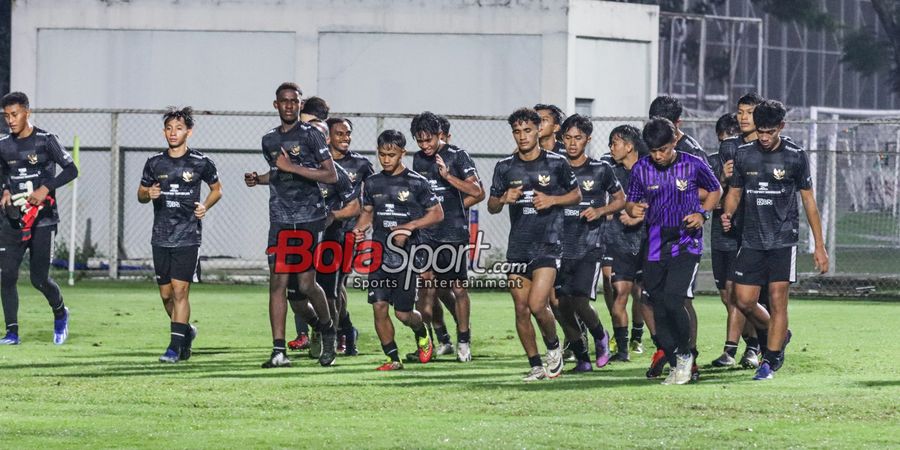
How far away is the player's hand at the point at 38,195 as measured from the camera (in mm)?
14227

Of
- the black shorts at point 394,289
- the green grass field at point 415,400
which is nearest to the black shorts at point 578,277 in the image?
the green grass field at point 415,400

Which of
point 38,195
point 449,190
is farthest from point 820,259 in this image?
point 38,195

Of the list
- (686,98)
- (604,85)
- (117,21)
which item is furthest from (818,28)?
(117,21)

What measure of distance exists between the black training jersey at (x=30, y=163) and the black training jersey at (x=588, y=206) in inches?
179

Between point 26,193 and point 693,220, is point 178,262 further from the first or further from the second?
point 693,220

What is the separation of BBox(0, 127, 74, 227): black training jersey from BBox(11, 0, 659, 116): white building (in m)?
10.7

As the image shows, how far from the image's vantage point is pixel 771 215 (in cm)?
1207

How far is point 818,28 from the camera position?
153ft

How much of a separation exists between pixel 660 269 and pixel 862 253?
1817 centimetres

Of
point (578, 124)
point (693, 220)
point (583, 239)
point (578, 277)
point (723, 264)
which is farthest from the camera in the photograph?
point (723, 264)

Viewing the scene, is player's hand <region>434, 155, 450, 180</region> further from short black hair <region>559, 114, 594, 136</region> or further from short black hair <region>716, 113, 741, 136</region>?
short black hair <region>716, 113, 741, 136</region>

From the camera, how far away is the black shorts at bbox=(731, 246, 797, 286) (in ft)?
39.7

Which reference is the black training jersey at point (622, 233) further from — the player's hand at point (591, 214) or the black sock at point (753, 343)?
the black sock at point (753, 343)

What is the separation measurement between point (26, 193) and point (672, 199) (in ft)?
19.4
